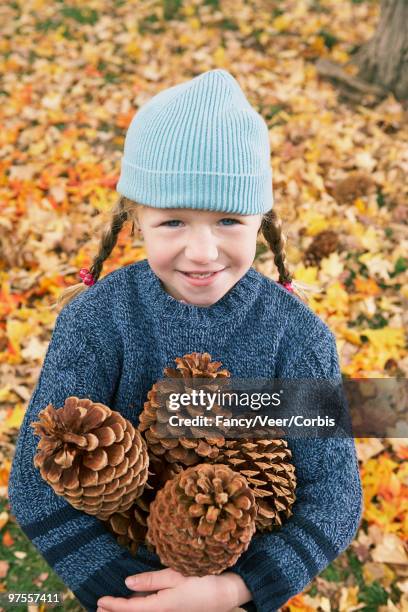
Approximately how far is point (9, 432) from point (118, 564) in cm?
130

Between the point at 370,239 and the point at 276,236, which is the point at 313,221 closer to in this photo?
the point at 370,239

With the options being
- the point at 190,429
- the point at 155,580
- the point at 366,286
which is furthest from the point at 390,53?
the point at 155,580

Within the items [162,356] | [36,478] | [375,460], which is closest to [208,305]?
[162,356]

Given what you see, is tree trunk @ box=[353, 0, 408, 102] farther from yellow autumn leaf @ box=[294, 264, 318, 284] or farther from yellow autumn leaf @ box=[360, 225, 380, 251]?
yellow autumn leaf @ box=[294, 264, 318, 284]

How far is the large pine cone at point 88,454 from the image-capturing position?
1133mm

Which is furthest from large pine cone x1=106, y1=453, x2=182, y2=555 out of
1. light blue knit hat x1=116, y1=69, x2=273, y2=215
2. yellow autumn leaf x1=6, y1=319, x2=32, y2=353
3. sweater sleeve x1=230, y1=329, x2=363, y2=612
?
yellow autumn leaf x1=6, y1=319, x2=32, y2=353

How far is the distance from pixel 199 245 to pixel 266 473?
0.54 meters

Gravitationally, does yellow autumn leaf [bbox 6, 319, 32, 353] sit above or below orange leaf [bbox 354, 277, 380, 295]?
below

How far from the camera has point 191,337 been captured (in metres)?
1.64

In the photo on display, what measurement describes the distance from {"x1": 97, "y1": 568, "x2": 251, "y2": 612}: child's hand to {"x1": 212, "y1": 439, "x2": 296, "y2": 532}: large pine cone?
0.15 metres

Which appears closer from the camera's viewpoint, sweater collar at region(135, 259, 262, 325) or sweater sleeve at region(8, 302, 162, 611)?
sweater sleeve at region(8, 302, 162, 611)

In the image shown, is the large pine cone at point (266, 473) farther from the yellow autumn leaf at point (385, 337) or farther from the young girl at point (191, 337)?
the yellow autumn leaf at point (385, 337)

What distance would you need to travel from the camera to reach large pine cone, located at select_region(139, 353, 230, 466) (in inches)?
50.3

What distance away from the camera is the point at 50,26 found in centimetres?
524
